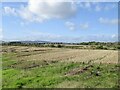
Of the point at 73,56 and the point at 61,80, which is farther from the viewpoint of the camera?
the point at 73,56

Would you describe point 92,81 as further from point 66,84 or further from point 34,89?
point 34,89

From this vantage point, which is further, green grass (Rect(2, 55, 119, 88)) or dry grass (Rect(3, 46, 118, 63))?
dry grass (Rect(3, 46, 118, 63))

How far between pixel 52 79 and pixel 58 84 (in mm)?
2388

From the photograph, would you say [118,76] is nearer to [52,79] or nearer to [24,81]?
[52,79]

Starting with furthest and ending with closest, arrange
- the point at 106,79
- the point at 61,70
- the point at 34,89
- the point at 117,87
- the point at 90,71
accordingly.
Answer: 1. the point at 61,70
2. the point at 90,71
3. the point at 106,79
4. the point at 34,89
5. the point at 117,87

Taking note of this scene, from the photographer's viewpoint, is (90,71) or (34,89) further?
(90,71)

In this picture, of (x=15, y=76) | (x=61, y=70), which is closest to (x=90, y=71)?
(x=61, y=70)

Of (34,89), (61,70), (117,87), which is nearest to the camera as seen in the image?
(117,87)

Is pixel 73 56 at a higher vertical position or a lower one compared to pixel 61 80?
higher

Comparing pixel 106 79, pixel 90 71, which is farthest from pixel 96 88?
pixel 90 71

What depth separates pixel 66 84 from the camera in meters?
22.1

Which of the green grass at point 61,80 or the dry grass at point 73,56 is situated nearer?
the green grass at point 61,80

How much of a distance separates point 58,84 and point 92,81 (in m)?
2.98

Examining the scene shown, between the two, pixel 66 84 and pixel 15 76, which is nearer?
pixel 66 84
